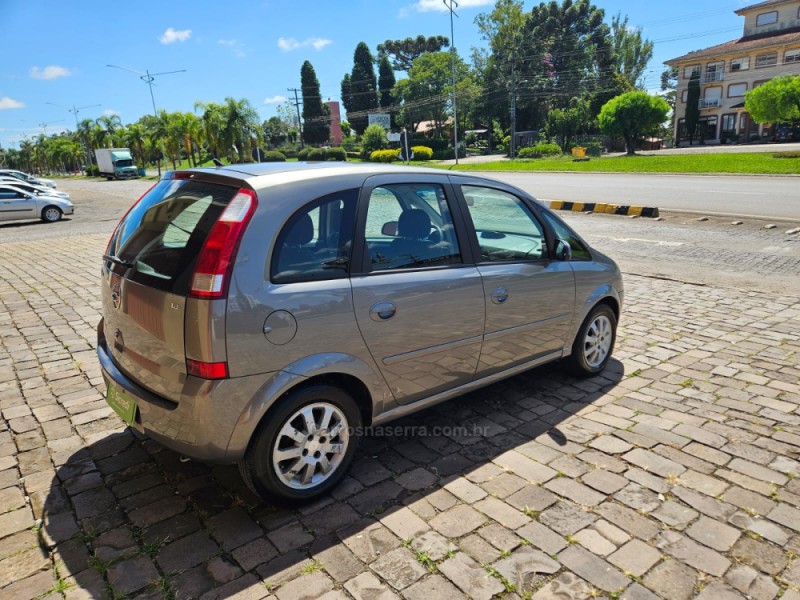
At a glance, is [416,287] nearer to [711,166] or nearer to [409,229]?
[409,229]

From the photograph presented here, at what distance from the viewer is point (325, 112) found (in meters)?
87.8

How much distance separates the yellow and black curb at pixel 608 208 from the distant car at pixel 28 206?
1699cm

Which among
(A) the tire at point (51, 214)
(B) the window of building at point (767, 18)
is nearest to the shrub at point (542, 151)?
(B) the window of building at point (767, 18)

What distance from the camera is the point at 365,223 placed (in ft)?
10.2

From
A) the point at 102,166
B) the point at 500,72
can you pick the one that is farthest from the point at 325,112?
the point at 102,166

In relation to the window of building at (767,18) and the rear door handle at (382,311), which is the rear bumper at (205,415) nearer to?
the rear door handle at (382,311)

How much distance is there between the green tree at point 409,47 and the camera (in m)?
99.8

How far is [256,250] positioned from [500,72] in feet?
248

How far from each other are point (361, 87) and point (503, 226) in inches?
3564

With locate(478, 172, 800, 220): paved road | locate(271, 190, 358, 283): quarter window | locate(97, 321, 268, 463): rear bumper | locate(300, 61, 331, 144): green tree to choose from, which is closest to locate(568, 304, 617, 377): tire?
locate(271, 190, 358, 283): quarter window

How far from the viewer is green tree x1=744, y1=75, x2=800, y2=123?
3328cm

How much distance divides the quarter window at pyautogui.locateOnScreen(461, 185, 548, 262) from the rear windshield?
166 centimetres

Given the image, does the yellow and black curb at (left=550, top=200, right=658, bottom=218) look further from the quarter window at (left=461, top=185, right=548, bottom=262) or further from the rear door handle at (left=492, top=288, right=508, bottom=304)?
the rear door handle at (left=492, top=288, right=508, bottom=304)

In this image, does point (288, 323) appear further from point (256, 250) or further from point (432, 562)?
point (432, 562)
